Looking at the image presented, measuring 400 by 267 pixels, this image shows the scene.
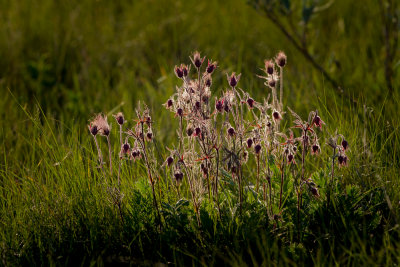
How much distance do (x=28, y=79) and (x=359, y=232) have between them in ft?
11.2

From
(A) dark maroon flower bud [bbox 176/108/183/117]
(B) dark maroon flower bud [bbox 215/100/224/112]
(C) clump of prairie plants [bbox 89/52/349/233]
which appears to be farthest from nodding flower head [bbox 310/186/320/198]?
(A) dark maroon flower bud [bbox 176/108/183/117]

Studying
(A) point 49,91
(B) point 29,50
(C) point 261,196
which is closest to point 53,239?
(C) point 261,196

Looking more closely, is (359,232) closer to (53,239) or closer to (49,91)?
(53,239)

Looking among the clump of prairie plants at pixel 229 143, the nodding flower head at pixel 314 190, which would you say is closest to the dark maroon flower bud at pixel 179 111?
the clump of prairie plants at pixel 229 143

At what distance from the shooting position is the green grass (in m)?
2.24

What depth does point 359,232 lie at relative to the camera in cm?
225

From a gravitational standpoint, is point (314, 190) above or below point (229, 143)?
below

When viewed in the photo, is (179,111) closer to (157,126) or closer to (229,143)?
(229,143)

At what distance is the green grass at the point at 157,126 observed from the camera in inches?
88.1

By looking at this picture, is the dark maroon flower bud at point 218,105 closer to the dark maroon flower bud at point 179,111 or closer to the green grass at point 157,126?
the dark maroon flower bud at point 179,111

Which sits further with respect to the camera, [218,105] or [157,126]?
[157,126]

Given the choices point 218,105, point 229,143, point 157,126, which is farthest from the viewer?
point 157,126

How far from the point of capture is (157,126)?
3271mm

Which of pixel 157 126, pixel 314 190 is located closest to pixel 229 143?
pixel 314 190
